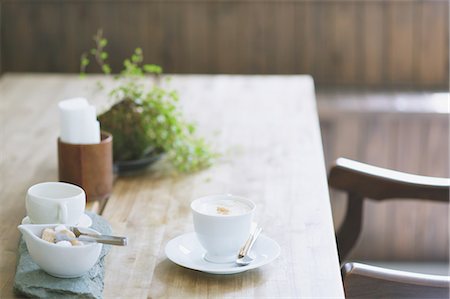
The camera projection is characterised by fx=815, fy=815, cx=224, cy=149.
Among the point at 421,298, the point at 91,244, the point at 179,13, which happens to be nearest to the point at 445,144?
the point at 179,13

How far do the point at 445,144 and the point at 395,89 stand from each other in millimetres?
416

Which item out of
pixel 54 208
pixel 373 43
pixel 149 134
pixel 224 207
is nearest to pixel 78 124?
pixel 149 134

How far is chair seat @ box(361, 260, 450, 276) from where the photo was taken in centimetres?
365

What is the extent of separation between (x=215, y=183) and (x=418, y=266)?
6.49 feet

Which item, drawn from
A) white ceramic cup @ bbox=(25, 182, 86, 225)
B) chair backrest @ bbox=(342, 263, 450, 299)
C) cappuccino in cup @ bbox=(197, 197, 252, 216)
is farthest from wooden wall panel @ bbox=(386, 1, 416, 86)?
white ceramic cup @ bbox=(25, 182, 86, 225)

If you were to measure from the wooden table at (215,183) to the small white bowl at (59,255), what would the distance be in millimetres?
68

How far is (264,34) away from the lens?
13.0ft

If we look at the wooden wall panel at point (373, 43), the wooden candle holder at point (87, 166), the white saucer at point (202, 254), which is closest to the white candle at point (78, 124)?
the wooden candle holder at point (87, 166)

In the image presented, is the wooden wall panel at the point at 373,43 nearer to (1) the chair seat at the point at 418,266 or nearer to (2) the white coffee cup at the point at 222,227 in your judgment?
(1) the chair seat at the point at 418,266

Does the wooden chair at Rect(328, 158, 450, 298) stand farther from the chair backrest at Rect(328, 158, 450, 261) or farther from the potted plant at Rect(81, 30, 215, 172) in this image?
the potted plant at Rect(81, 30, 215, 172)

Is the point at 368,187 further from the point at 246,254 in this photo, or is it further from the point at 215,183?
the point at 246,254

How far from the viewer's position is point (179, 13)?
395 centimetres

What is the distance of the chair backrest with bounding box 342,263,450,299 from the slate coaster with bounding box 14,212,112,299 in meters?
0.49

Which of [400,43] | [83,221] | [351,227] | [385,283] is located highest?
[400,43]
